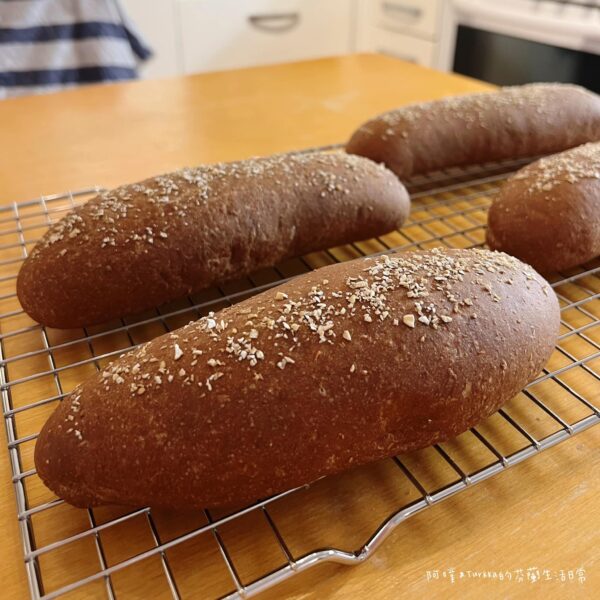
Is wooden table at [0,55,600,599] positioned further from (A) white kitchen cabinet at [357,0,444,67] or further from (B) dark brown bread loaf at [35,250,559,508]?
(A) white kitchen cabinet at [357,0,444,67]

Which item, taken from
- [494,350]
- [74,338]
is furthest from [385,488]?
[74,338]

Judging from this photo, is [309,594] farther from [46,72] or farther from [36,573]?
[46,72]

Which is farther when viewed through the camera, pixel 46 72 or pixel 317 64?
pixel 46 72

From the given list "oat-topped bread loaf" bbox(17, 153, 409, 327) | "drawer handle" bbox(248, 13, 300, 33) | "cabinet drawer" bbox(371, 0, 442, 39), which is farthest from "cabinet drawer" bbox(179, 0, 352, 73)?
"oat-topped bread loaf" bbox(17, 153, 409, 327)

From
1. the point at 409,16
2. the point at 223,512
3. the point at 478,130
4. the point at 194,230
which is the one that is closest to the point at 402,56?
the point at 409,16

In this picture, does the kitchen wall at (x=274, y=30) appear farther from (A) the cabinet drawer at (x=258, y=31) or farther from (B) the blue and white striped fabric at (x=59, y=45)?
(B) the blue and white striped fabric at (x=59, y=45)
